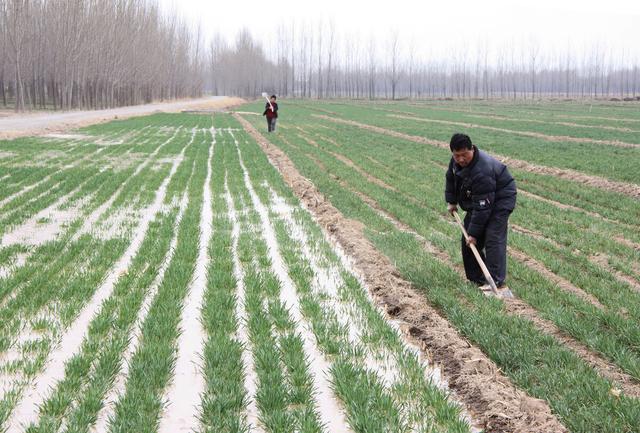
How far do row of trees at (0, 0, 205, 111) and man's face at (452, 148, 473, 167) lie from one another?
46.1 m

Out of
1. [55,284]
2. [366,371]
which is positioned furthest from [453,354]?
[55,284]

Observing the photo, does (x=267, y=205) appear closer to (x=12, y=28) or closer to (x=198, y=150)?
(x=198, y=150)

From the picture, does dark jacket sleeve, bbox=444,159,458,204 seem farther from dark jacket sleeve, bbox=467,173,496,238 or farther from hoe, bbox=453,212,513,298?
hoe, bbox=453,212,513,298

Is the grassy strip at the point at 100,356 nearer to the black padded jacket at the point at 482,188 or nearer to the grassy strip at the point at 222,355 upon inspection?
the grassy strip at the point at 222,355

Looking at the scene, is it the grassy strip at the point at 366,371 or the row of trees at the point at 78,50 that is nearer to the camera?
the grassy strip at the point at 366,371

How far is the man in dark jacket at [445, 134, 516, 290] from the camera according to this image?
6.18 m

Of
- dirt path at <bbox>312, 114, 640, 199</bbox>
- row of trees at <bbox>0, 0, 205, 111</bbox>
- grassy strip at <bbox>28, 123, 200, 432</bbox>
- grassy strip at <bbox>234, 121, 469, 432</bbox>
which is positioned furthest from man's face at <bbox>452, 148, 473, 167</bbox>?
row of trees at <bbox>0, 0, 205, 111</bbox>

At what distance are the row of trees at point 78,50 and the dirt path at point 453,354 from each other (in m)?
45.1

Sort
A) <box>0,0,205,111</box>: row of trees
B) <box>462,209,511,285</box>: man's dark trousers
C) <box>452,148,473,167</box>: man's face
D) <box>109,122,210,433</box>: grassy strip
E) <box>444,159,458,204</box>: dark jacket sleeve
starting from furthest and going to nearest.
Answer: <box>0,0,205,111</box>: row of trees, <box>444,159,458,204</box>: dark jacket sleeve, <box>462,209,511,285</box>: man's dark trousers, <box>452,148,473,167</box>: man's face, <box>109,122,210,433</box>: grassy strip

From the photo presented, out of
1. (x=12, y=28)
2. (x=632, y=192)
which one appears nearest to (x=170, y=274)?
(x=632, y=192)

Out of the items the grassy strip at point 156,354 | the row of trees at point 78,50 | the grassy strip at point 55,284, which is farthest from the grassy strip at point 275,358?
the row of trees at point 78,50

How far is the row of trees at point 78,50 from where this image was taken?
50500 mm

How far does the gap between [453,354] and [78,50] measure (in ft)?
184

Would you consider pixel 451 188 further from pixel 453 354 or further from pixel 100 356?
pixel 100 356
